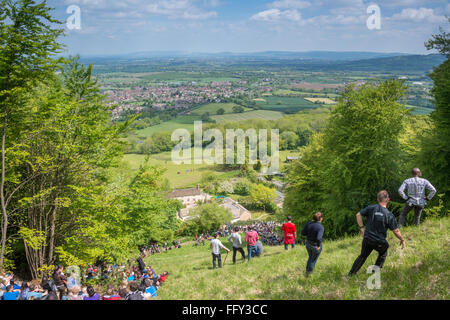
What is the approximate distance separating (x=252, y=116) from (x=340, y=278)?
432 ft

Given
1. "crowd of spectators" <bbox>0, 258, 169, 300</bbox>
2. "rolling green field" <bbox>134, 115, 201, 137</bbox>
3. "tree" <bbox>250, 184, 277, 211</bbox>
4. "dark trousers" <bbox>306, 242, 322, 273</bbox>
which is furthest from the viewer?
"rolling green field" <bbox>134, 115, 201, 137</bbox>

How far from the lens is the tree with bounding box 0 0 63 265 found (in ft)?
30.1

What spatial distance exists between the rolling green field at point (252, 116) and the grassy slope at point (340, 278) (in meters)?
124

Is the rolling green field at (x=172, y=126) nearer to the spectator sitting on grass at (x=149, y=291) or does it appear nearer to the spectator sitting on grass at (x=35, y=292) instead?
the spectator sitting on grass at (x=35, y=292)

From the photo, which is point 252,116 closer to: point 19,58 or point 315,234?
point 19,58

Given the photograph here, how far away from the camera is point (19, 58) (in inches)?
376

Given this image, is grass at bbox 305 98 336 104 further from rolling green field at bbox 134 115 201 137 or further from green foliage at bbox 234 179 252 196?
green foliage at bbox 234 179 252 196

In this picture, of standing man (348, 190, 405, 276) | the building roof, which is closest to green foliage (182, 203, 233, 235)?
the building roof

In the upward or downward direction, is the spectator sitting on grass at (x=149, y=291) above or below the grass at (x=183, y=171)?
above

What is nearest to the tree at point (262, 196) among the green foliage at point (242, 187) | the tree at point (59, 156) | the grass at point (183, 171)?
the green foliage at point (242, 187)

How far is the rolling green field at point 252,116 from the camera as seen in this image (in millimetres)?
132875

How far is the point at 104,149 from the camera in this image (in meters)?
13.0

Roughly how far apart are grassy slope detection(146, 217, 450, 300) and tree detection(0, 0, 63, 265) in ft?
25.7

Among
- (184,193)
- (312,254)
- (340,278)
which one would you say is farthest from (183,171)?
(340,278)
